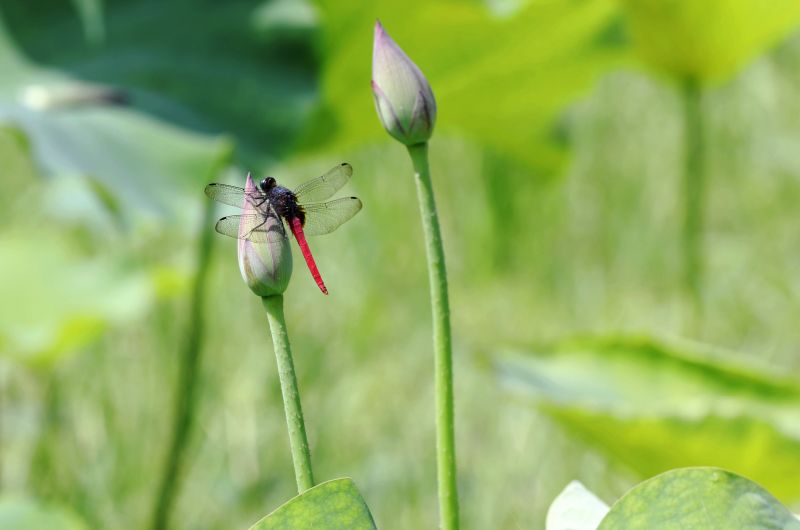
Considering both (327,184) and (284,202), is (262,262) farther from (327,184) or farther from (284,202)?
(327,184)

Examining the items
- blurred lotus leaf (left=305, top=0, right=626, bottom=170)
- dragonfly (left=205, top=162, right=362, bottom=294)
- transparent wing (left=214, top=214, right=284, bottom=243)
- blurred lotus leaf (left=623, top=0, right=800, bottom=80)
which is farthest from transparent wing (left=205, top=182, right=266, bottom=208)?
blurred lotus leaf (left=623, top=0, right=800, bottom=80)

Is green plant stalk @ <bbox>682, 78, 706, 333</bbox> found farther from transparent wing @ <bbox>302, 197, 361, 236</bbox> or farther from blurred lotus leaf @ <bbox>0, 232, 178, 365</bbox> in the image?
transparent wing @ <bbox>302, 197, 361, 236</bbox>

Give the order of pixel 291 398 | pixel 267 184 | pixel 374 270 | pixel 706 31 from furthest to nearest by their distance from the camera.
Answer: pixel 374 270
pixel 706 31
pixel 267 184
pixel 291 398

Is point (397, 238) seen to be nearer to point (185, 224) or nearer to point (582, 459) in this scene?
point (582, 459)

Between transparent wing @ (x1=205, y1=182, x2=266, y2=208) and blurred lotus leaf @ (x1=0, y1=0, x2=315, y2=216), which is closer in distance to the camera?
transparent wing @ (x1=205, y1=182, x2=266, y2=208)

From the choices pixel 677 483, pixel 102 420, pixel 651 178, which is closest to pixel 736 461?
pixel 677 483

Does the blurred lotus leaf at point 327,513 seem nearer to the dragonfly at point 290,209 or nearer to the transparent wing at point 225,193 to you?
the dragonfly at point 290,209

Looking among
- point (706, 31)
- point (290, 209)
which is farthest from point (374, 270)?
point (290, 209)
